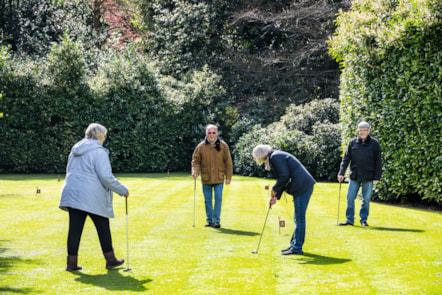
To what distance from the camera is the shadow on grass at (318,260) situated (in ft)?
25.9

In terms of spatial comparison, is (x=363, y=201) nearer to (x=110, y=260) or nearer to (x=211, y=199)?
(x=211, y=199)

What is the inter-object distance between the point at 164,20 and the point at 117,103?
6.59 metres

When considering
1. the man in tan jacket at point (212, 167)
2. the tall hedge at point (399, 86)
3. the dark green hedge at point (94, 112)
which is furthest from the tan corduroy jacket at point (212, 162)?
the dark green hedge at point (94, 112)

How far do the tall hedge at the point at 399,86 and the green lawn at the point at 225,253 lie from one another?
0.97m

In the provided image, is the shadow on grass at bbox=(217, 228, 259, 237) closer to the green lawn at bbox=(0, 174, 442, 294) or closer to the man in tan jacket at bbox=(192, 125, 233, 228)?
the green lawn at bbox=(0, 174, 442, 294)

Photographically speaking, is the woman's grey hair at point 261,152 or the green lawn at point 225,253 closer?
the green lawn at point 225,253

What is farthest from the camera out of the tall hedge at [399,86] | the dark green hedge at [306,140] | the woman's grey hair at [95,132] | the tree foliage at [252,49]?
the tree foliage at [252,49]

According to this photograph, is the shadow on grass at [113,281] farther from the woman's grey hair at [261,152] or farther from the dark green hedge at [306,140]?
the dark green hedge at [306,140]

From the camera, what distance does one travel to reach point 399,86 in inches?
551

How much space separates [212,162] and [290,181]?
2.84m

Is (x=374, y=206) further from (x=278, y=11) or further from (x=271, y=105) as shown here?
(x=278, y=11)

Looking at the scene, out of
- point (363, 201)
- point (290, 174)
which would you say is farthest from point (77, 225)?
point (363, 201)

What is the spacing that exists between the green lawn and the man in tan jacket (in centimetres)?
37

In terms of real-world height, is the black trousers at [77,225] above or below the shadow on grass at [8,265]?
above
